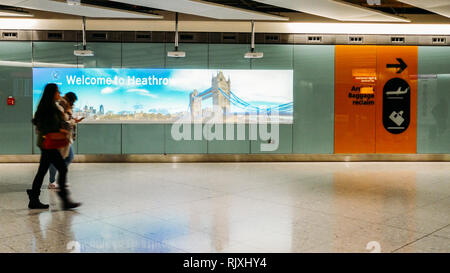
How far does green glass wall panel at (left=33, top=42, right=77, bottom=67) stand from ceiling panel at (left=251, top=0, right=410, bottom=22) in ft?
18.5

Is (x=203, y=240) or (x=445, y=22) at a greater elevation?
(x=445, y=22)

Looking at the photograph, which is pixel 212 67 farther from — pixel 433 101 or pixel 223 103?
pixel 433 101

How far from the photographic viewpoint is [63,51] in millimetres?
11438

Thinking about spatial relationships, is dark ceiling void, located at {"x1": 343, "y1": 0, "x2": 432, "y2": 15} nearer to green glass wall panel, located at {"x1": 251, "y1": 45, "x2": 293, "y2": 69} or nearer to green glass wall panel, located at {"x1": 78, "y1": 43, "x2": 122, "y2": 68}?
green glass wall panel, located at {"x1": 251, "y1": 45, "x2": 293, "y2": 69}

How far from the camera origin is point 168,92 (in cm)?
1170

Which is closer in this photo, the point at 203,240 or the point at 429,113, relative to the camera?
the point at 203,240

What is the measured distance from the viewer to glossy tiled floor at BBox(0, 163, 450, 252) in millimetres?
4609

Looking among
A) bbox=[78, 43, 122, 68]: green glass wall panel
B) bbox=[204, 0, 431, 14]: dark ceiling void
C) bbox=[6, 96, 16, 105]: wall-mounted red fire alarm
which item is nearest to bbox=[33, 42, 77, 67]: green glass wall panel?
bbox=[78, 43, 122, 68]: green glass wall panel

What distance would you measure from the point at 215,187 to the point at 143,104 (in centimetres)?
463

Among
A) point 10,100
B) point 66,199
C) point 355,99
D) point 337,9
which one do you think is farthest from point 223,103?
point 66,199

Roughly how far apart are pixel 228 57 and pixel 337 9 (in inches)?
134
